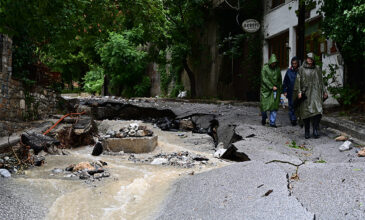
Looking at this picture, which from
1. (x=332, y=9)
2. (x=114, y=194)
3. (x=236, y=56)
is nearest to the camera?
(x=114, y=194)

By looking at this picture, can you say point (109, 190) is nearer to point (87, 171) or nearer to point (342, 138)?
point (87, 171)

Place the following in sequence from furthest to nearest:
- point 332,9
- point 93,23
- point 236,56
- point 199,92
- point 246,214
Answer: point 199,92, point 236,56, point 332,9, point 93,23, point 246,214

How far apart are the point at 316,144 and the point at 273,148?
98 cm

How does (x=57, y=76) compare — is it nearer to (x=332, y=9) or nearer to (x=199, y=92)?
(x=332, y=9)

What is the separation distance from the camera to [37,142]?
6.83 meters

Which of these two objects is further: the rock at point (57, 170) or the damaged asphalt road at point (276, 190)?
the rock at point (57, 170)

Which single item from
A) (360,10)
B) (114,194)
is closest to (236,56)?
(360,10)

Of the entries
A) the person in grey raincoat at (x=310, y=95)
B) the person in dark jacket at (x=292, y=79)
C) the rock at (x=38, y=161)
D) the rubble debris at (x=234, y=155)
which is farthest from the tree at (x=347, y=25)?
the rock at (x=38, y=161)

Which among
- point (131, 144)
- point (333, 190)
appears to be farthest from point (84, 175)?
point (333, 190)

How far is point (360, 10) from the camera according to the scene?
7.29m

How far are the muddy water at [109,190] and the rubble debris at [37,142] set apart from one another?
0.42 meters

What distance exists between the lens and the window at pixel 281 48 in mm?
14438

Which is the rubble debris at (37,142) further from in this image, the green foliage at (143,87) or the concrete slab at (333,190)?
the green foliage at (143,87)

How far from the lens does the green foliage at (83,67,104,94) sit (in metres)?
31.0
